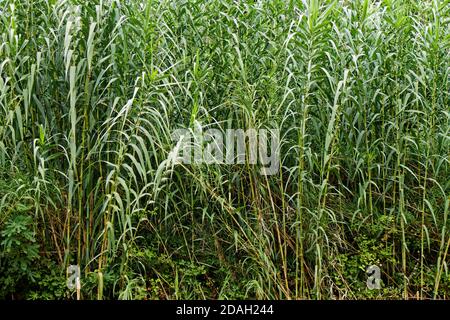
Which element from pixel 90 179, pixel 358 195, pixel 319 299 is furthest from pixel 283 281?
pixel 90 179

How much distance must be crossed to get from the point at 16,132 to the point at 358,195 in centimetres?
215

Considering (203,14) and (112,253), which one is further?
(203,14)

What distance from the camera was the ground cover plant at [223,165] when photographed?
3.13 metres

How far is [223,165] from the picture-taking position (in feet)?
11.5

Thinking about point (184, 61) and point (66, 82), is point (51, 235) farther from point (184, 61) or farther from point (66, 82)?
point (184, 61)

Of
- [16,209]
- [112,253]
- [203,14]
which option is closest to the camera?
[16,209]

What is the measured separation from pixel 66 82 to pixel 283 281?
1770 millimetres

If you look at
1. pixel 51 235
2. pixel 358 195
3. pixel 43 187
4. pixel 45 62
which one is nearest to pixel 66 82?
pixel 45 62

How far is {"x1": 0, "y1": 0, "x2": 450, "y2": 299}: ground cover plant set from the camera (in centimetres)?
313

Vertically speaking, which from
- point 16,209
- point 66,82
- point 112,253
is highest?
point 66,82

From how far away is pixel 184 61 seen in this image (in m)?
3.39

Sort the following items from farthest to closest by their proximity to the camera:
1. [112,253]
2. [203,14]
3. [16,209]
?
[203,14] < [112,253] < [16,209]

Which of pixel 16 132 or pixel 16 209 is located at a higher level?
pixel 16 132

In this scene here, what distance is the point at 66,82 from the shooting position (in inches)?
129
